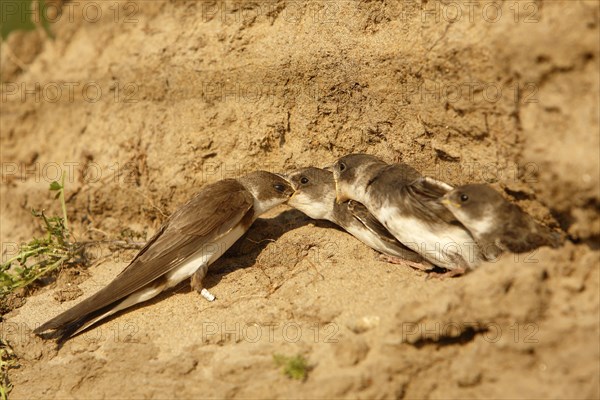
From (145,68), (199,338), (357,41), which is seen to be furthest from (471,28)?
(145,68)

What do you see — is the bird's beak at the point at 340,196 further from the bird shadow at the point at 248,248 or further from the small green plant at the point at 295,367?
the small green plant at the point at 295,367

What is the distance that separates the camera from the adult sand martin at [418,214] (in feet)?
13.3

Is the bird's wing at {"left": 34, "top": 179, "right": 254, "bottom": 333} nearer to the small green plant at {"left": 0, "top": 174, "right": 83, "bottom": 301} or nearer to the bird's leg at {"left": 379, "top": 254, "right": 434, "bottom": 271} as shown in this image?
the small green plant at {"left": 0, "top": 174, "right": 83, "bottom": 301}

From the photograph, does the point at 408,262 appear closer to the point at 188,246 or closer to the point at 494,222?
the point at 494,222

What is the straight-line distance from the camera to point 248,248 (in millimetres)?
5012

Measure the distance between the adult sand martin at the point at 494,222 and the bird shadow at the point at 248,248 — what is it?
4.47 ft

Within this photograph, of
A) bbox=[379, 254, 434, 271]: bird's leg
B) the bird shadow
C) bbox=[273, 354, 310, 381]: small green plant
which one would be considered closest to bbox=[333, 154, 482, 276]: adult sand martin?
bbox=[379, 254, 434, 271]: bird's leg

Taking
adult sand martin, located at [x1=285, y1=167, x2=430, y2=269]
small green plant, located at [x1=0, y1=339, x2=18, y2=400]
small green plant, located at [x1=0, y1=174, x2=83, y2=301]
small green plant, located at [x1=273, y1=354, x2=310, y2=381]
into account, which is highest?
adult sand martin, located at [x1=285, y1=167, x2=430, y2=269]

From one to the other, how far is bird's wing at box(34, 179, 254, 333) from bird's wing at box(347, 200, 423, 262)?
76 cm

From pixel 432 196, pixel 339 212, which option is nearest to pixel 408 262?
pixel 432 196

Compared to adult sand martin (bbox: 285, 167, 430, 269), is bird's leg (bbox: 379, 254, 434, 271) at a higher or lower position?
lower

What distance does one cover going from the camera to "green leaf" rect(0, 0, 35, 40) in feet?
24.6

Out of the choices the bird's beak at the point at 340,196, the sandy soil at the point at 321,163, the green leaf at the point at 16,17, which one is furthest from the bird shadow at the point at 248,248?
the green leaf at the point at 16,17

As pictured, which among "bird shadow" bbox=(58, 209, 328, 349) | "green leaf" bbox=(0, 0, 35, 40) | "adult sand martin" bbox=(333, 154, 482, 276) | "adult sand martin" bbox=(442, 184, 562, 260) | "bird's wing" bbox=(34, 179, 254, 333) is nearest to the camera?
"adult sand martin" bbox=(442, 184, 562, 260)
